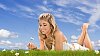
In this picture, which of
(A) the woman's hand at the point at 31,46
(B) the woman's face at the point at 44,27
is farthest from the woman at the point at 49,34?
(A) the woman's hand at the point at 31,46

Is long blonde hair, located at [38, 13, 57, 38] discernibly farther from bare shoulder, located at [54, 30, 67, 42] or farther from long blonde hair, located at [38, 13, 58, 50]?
bare shoulder, located at [54, 30, 67, 42]

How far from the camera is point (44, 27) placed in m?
22.6

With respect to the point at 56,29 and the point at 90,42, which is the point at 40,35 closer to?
the point at 56,29

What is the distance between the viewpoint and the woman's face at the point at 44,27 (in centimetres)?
2245

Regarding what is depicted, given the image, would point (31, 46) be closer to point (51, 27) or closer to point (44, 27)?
point (44, 27)

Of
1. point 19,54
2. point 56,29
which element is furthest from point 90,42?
point 19,54

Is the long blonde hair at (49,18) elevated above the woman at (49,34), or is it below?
above

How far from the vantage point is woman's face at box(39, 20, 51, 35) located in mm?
22453

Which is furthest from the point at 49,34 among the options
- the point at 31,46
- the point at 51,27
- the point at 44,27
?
the point at 31,46

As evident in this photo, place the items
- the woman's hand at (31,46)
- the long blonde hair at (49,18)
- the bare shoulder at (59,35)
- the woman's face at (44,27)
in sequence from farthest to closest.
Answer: the bare shoulder at (59,35) < the woman's face at (44,27) < the long blonde hair at (49,18) < the woman's hand at (31,46)

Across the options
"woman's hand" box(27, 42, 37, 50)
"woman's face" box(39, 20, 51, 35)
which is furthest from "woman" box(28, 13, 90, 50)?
"woman's hand" box(27, 42, 37, 50)

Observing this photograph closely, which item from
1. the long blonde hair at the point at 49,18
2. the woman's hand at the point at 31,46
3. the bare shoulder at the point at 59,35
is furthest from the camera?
the bare shoulder at the point at 59,35

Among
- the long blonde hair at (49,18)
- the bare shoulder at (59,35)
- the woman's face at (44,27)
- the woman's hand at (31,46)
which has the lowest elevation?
the woman's hand at (31,46)

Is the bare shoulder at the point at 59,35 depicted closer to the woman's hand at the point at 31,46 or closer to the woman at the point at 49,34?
the woman at the point at 49,34
